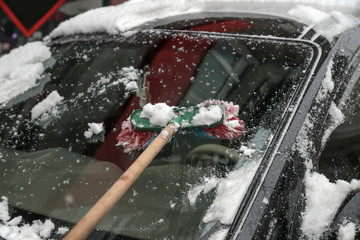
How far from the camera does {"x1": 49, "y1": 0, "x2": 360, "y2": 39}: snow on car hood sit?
1899 mm

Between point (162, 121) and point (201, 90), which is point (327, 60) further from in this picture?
point (162, 121)

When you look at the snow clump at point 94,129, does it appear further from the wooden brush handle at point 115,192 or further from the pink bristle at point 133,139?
the wooden brush handle at point 115,192

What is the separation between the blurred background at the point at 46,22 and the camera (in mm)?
5305

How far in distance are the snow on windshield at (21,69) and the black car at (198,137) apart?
3.0 inches

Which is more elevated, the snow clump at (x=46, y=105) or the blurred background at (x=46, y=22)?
the blurred background at (x=46, y=22)

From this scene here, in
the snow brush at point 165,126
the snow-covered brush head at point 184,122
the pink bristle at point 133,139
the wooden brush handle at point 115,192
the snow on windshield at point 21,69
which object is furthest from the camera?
the snow on windshield at point 21,69

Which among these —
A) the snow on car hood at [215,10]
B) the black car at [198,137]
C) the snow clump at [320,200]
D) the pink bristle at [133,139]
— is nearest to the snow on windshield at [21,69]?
the black car at [198,137]

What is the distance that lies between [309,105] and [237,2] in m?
1.15

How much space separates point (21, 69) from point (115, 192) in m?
1.47

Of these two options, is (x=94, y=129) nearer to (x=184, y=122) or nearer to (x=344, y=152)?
(x=184, y=122)

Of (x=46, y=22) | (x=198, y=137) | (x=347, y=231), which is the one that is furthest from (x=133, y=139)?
(x=46, y=22)

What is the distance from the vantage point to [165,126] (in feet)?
4.91

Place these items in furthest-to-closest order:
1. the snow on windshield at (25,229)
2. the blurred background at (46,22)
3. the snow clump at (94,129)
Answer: the blurred background at (46,22) → the snow clump at (94,129) → the snow on windshield at (25,229)

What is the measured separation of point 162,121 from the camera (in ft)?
4.96
